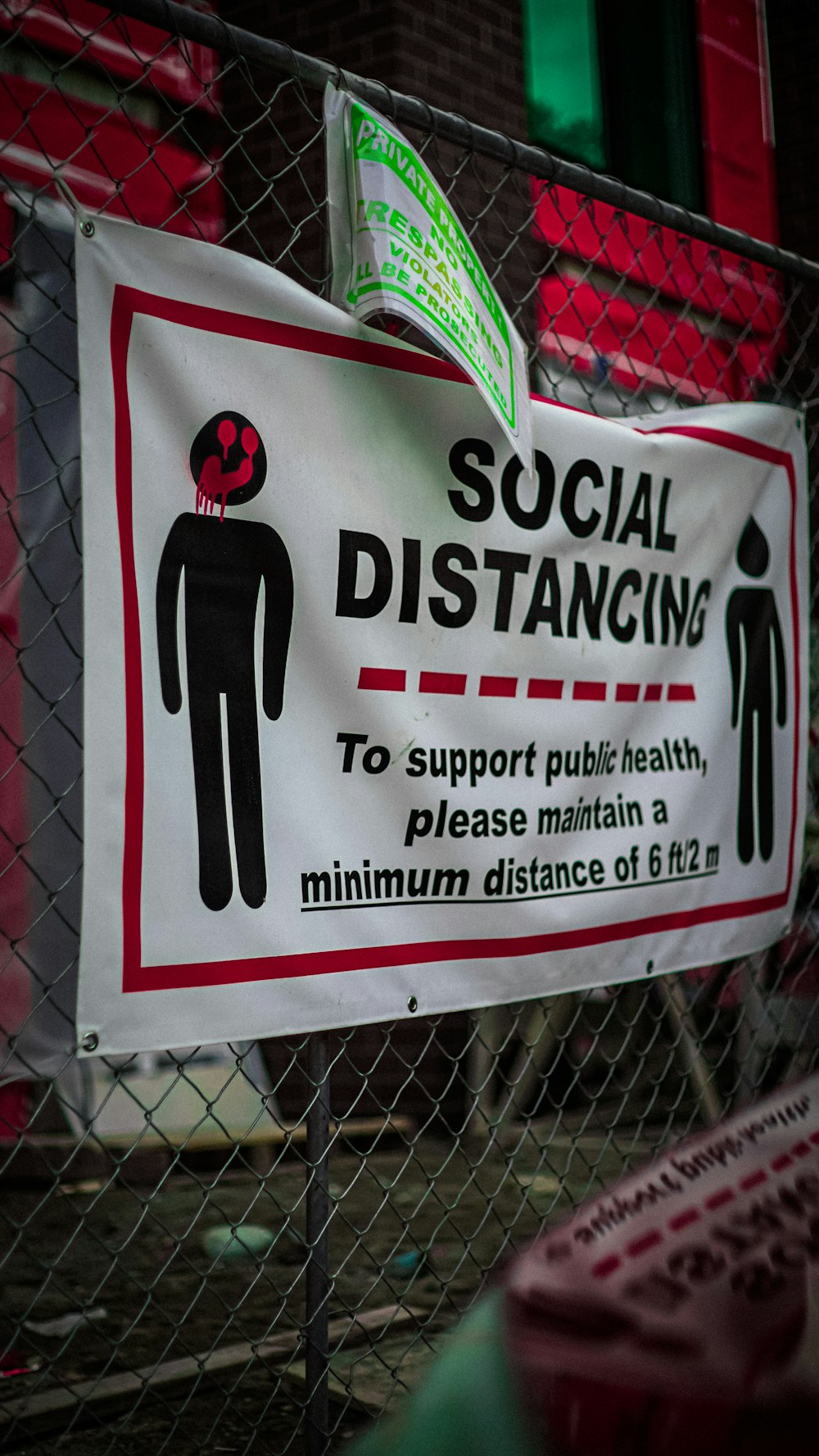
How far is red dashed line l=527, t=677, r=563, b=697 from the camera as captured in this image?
2844mm

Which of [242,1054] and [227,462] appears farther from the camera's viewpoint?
[242,1054]

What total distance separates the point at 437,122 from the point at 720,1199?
2255mm

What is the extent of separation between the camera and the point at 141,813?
216 cm

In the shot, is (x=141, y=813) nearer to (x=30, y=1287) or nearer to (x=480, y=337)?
(x=480, y=337)

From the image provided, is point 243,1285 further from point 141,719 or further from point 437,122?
point 437,122

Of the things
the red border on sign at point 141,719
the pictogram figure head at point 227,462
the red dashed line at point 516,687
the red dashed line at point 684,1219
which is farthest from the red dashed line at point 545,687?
the red dashed line at point 684,1219

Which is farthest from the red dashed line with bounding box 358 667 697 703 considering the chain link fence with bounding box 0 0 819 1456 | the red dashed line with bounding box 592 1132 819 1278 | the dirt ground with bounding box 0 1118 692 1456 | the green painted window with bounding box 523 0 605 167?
the green painted window with bounding box 523 0 605 167

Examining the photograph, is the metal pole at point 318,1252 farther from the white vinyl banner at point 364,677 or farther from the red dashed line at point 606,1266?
the red dashed line at point 606,1266

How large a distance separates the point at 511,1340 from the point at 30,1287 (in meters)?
3.41

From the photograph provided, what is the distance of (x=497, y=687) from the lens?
9.07 feet

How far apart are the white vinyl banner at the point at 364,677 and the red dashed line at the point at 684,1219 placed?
1.14 metres

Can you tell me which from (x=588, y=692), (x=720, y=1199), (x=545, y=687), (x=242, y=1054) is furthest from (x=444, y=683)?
(x=242, y=1054)

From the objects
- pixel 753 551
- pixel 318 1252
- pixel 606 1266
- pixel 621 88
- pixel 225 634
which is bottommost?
pixel 318 1252

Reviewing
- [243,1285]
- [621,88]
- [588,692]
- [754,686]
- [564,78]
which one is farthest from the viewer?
[621,88]
